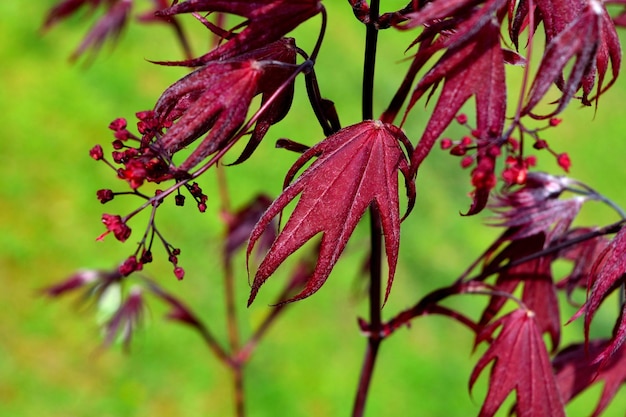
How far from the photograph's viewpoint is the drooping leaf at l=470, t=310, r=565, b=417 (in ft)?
3.67

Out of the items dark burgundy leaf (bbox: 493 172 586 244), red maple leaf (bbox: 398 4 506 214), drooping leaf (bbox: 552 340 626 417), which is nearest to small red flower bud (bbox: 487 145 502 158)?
red maple leaf (bbox: 398 4 506 214)

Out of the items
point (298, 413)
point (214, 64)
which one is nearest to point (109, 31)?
point (214, 64)

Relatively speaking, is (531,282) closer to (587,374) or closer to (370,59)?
(587,374)

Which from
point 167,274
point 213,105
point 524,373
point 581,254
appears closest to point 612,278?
point 524,373

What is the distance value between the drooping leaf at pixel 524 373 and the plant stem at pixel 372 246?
17 centimetres

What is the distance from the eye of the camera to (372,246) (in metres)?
1.12

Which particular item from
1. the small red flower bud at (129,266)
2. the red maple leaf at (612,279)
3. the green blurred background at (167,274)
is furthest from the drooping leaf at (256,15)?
the green blurred background at (167,274)

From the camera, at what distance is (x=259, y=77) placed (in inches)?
33.8

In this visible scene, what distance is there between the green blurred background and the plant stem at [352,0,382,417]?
1.28m

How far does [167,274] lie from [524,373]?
225 centimetres

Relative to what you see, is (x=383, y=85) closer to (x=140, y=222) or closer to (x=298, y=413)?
(x=140, y=222)

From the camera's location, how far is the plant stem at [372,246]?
3.11ft

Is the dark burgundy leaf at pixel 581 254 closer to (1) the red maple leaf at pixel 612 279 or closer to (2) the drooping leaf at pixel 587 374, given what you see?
(2) the drooping leaf at pixel 587 374

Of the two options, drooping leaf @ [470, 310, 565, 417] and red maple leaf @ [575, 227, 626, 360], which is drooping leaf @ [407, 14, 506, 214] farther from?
drooping leaf @ [470, 310, 565, 417]
